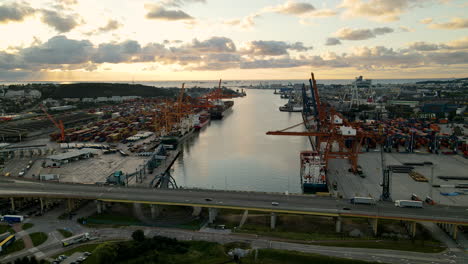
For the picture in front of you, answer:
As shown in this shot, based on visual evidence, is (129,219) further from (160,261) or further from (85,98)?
(85,98)

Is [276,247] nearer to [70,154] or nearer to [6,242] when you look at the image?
[6,242]

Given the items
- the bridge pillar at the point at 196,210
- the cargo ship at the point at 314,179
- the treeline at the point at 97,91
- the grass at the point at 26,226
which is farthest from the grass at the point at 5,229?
the treeline at the point at 97,91

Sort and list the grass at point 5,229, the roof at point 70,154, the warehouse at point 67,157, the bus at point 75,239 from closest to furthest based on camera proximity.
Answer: the bus at point 75,239, the grass at point 5,229, the warehouse at point 67,157, the roof at point 70,154

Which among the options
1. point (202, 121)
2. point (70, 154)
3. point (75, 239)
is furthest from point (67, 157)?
point (202, 121)

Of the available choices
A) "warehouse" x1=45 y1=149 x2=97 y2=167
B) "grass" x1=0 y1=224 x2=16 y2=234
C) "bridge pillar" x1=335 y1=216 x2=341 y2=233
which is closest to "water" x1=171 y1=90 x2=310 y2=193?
"bridge pillar" x1=335 y1=216 x2=341 y2=233

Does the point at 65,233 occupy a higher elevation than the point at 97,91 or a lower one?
lower

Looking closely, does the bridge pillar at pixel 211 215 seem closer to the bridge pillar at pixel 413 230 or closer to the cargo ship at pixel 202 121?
the bridge pillar at pixel 413 230
